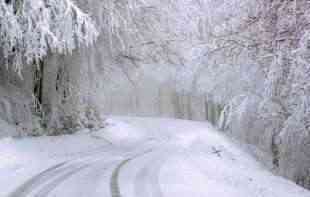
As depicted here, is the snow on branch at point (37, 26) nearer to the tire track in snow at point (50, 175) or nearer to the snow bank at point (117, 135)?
the tire track in snow at point (50, 175)

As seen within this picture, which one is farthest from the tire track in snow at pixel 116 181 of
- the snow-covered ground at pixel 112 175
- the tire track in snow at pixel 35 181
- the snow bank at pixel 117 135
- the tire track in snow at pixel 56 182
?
the snow bank at pixel 117 135

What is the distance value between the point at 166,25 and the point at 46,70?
17.3ft

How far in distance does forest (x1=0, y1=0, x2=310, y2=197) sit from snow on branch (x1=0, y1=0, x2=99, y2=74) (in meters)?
0.04

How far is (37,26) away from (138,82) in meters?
8.77

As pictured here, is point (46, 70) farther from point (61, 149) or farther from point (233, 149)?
point (233, 149)

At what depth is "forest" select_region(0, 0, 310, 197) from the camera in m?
9.20

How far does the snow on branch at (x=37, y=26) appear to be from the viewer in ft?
40.1

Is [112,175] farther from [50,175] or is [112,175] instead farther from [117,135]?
[117,135]

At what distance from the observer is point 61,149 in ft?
49.9

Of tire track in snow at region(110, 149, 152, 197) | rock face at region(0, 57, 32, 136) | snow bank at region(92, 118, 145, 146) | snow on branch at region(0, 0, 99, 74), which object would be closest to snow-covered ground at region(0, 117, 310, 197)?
tire track in snow at region(110, 149, 152, 197)

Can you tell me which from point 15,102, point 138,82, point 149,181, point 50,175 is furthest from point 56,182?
point 138,82

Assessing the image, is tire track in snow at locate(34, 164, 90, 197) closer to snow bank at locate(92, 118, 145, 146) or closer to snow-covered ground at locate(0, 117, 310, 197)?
snow-covered ground at locate(0, 117, 310, 197)

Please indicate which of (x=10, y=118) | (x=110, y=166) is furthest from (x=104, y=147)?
(x=110, y=166)

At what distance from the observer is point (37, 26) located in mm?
12430
